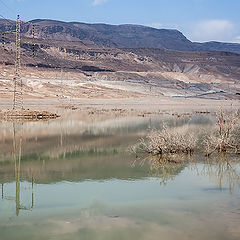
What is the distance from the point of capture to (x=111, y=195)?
→ 12.0 metres

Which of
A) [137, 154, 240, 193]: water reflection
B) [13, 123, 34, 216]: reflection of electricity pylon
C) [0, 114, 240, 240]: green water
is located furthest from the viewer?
[137, 154, 240, 193]: water reflection

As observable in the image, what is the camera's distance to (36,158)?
59.7 ft

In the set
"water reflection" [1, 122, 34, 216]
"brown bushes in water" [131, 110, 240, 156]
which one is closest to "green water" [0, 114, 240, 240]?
"water reflection" [1, 122, 34, 216]

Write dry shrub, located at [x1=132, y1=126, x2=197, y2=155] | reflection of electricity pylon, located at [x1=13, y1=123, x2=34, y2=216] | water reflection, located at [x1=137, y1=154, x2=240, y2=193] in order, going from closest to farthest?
1. reflection of electricity pylon, located at [x1=13, y1=123, x2=34, y2=216]
2. water reflection, located at [x1=137, y1=154, x2=240, y2=193]
3. dry shrub, located at [x1=132, y1=126, x2=197, y2=155]

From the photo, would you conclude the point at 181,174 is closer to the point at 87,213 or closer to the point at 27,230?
the point at 87,213

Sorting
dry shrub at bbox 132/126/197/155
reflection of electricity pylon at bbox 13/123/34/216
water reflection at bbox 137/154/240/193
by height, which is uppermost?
dry shrub at bbox 132/126/197/155

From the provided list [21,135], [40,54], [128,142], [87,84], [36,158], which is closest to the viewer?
[36,158]

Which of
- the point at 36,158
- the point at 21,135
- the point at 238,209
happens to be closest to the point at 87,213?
the point at 238,209

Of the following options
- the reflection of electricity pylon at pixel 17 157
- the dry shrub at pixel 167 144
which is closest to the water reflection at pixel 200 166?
the dry shrub at pixel 167 144

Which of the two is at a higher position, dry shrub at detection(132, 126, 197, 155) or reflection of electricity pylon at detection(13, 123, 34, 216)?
dry shrub at detection(132, 126, 197, 155)

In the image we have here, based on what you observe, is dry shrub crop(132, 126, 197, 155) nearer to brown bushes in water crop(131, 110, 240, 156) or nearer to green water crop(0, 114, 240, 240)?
brown bushes in water crop(131, 110, 240, 156)

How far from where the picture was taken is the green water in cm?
912

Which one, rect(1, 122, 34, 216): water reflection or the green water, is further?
rect(1, 122, 34, 216): water reflection

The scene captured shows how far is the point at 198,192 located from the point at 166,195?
3.10 feet
